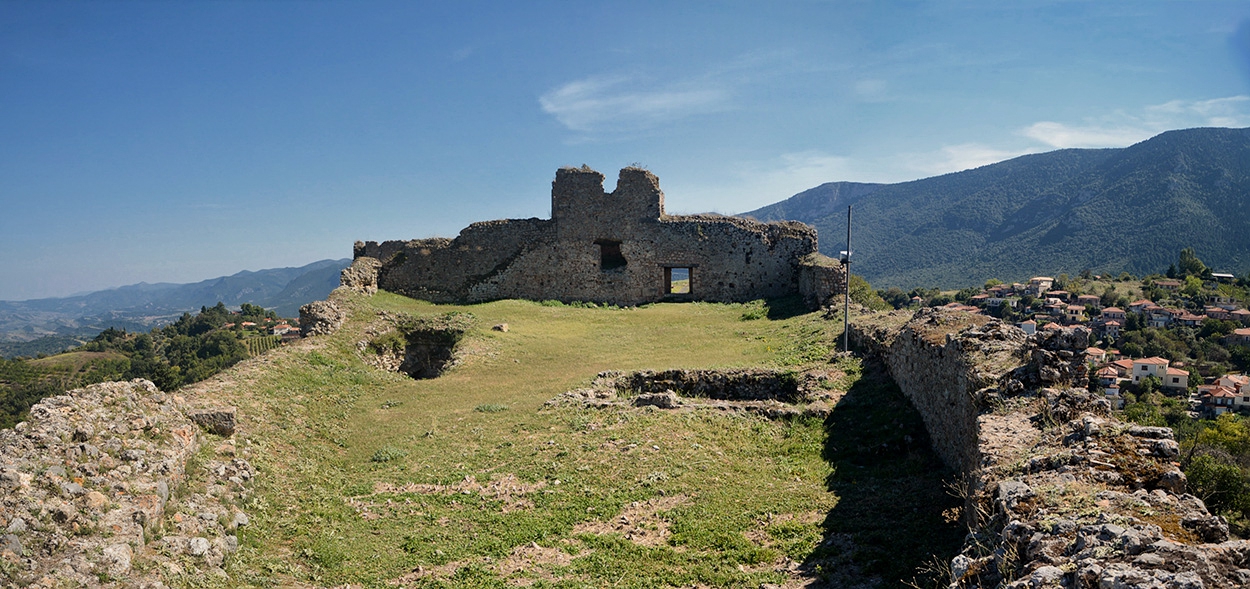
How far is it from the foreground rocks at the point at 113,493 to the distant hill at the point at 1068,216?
9711 cm

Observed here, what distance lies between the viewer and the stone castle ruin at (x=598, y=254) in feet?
89.9

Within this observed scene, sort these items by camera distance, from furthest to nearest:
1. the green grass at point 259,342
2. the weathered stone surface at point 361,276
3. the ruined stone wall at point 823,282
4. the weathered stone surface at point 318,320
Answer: the green grass at point 259,342, the weathered stone surface at point 361,276, the ruined stone wall at point 823,282, the weathered stone surface at point 318,320

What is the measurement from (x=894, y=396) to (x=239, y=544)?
33.6ft

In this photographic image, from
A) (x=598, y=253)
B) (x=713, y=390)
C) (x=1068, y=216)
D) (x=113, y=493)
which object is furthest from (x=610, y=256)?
(x=1068, y=216)

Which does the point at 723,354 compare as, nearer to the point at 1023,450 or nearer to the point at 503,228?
the point at 1023,450

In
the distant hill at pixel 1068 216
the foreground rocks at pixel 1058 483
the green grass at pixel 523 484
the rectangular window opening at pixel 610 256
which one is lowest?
the green grass at pixel 523 484

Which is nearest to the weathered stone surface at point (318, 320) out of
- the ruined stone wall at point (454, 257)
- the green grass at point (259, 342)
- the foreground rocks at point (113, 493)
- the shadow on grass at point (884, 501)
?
the ruined stone wall at point (454, 257)

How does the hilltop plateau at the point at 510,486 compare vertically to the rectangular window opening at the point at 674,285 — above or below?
below

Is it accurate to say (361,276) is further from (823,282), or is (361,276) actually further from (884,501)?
(884,501)

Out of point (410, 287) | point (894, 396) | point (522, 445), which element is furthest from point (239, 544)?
point (410, 287)

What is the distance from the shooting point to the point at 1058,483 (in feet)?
14.9

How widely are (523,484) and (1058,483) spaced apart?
6.72m

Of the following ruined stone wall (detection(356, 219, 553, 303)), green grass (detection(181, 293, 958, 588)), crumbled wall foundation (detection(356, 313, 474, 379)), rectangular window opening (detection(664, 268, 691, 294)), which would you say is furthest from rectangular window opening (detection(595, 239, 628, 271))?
green grass (detection(181, 293, 958, 588))

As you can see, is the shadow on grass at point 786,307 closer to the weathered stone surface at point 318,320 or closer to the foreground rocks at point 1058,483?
the foreground rocks at point 1058,483
